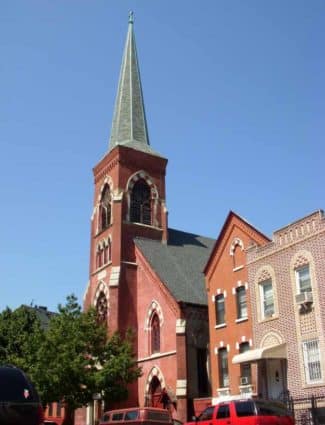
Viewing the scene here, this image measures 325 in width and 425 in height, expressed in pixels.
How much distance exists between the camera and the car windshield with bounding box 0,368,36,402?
919 cm

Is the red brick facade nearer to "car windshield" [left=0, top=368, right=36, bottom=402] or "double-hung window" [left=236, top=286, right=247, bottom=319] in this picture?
"double-hung window" [left=236, top=286, right=247, bottom=319]

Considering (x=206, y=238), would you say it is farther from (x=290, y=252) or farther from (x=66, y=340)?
(x=290, y=252)

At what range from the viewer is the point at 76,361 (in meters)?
30.4

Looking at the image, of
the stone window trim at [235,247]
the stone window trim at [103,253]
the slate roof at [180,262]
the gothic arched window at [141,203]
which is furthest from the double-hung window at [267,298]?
the gothic arched window at [141,203]

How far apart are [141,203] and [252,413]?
30.8m

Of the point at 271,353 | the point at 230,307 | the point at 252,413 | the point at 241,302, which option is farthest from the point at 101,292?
the point at 252,413

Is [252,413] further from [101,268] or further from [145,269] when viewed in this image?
[101,268]

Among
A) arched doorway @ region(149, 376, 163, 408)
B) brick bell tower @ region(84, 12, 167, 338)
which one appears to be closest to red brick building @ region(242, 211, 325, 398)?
arched doorway @ region(149, 376, 163, 408)

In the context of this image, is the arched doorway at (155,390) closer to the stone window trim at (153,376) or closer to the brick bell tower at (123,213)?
the stone window trim at (153,376)

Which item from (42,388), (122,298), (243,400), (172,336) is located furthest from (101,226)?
(243,400)

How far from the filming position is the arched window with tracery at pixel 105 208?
47547 millimetres

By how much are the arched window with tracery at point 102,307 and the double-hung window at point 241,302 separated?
51.8 ft

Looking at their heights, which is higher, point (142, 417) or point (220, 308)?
point (220, 308)

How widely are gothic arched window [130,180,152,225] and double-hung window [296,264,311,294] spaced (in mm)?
22555
